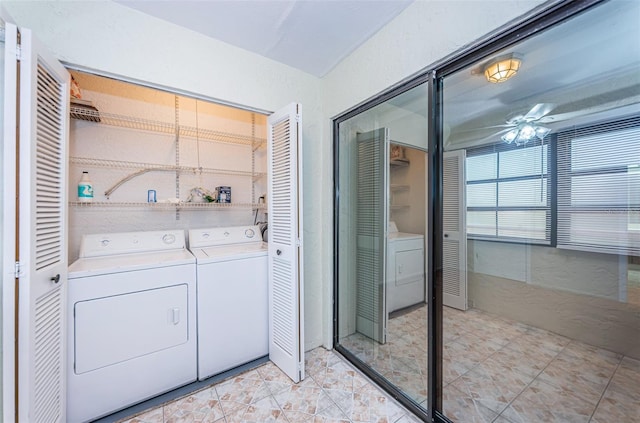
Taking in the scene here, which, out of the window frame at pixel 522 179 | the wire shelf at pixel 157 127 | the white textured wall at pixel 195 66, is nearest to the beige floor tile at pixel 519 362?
the window frame at pixel 522 179

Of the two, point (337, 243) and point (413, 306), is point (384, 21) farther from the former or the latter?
point (413, 306)

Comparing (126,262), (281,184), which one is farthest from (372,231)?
(126,262)

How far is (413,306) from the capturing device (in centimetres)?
185

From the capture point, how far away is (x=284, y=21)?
1737 millimetres

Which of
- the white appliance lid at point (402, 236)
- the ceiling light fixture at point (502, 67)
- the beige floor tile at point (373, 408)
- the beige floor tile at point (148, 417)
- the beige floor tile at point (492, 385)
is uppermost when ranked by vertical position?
the ceiling light fixture at point (502, 67)

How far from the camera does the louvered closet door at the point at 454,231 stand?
1.49m

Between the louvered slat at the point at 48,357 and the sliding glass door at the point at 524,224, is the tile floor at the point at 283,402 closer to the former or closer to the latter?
the sliding glass door at the point at 524,224

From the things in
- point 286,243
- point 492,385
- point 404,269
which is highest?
point 286,243

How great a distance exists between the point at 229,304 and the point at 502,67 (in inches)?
94.5

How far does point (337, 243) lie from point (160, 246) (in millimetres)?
1590

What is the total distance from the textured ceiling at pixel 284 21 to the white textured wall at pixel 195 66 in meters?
0.10

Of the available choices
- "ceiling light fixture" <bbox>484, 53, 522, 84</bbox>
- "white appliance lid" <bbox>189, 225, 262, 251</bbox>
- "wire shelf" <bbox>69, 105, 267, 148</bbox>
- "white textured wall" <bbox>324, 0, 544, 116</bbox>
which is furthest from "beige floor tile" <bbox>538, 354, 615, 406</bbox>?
"wire shelf" <bbox>69, 105, 267, 148</bbox>

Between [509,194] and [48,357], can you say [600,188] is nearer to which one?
[509,194]

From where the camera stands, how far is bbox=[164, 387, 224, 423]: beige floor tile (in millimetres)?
1625
